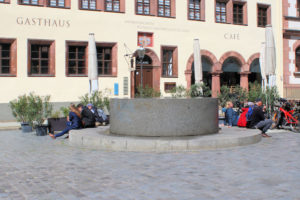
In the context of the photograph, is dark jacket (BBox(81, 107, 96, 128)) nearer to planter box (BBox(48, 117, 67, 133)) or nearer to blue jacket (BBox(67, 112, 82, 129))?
blue jacket (BBox(67, 112, 82, 129))

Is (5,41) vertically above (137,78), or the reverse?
(5,41)

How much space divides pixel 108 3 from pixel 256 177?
17844mm

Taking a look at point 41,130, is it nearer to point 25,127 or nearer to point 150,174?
point 25,127

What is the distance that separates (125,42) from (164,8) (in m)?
3.38

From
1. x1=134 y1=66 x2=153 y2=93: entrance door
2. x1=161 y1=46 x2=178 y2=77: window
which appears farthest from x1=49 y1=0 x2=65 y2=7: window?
x1=161 y1=46 x2=178 y2=77: window

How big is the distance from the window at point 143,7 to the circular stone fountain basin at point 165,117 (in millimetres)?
14141

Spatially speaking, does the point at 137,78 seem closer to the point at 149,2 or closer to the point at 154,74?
the point at 154,74

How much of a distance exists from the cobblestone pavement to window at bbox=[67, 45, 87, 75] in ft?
40.4

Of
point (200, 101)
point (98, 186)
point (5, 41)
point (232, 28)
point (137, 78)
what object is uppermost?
point (232, 28)

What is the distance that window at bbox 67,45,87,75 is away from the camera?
21219 millimetres

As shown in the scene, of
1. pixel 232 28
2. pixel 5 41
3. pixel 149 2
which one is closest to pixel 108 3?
pixel 149 2

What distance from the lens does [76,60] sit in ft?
70.0

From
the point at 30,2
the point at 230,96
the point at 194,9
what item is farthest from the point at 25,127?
the point at 194,9

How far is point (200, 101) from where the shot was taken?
955 cm
